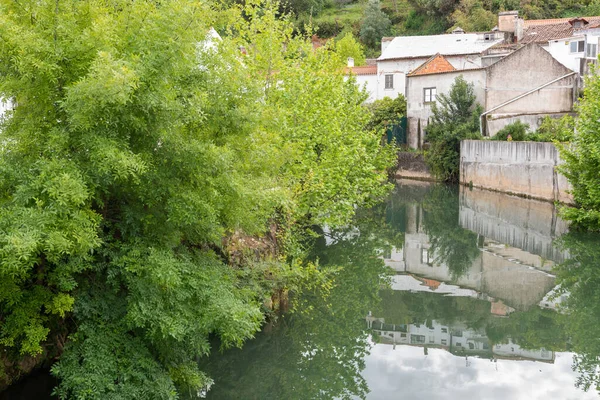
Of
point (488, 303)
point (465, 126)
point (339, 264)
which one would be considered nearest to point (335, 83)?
point (339, 264)

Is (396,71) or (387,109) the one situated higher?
(396,71)

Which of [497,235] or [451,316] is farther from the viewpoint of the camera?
[497,235]

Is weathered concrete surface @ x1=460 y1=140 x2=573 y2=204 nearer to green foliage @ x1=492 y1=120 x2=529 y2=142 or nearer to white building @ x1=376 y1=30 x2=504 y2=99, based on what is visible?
green foliage @ x1=492 y1=120 x2=529 y2=142

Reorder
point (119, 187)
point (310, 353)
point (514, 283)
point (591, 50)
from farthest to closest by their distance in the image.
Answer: point (591, 50) < point (514, 283) < point (310, 353) < point (119, 187)

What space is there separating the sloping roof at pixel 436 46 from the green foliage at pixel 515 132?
53.7ft

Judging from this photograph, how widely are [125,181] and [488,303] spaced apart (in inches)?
542

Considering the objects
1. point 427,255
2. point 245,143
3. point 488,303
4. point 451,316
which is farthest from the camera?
point 427,255

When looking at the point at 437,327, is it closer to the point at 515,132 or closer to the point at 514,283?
the point at 514,283

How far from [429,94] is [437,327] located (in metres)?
36.4

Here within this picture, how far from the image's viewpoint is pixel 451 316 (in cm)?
2027

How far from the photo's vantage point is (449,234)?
1310 inches

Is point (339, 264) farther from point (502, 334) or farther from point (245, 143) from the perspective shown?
point (245, 143)

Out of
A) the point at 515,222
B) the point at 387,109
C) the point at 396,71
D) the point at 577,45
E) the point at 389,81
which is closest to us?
the point at 515,222

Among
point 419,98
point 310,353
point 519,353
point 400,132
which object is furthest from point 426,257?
point 400,132
